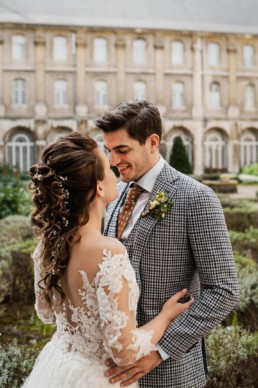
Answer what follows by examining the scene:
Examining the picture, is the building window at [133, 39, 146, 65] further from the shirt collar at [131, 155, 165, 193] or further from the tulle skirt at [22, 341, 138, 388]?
the tulle skirt at [22, 341, 138, 388]

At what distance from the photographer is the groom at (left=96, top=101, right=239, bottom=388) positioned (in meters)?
1.83

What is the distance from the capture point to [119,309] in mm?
1619

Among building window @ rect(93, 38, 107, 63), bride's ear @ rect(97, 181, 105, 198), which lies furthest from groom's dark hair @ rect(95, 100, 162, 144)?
building window @ rect(93, 38, 107, 63)

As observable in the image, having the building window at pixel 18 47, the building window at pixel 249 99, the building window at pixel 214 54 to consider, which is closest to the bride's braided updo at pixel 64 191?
the building window at pixel 18 47

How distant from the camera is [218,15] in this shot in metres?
28.1

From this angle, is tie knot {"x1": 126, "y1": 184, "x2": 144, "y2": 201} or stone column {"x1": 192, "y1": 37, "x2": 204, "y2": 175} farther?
stone column {"x1": 192, "y1": 37, "x2": 204, "y2": 175}

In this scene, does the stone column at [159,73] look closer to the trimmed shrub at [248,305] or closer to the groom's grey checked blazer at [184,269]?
the trimmed shrub at [248,305]

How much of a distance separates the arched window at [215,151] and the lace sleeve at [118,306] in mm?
25895

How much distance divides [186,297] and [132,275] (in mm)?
387

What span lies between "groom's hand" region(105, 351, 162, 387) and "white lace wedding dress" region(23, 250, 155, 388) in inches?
0.9

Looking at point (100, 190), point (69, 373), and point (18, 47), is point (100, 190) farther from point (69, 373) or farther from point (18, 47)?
point (18, 47)

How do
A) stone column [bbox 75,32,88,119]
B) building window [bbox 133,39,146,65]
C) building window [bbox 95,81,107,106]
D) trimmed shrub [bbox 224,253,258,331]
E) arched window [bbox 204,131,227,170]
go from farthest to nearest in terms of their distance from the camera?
arched window [bbox 204,131,227,170] < building window [bbox 133,39,146,65] < building window [bbox 95,81,107,106] < stone column [bbox 75,32,88,119] < trimmed shrub [bbox 224,253,258,331]

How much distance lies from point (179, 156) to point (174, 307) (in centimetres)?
2323

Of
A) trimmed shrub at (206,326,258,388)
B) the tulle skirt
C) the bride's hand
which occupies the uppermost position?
the bride's hand
